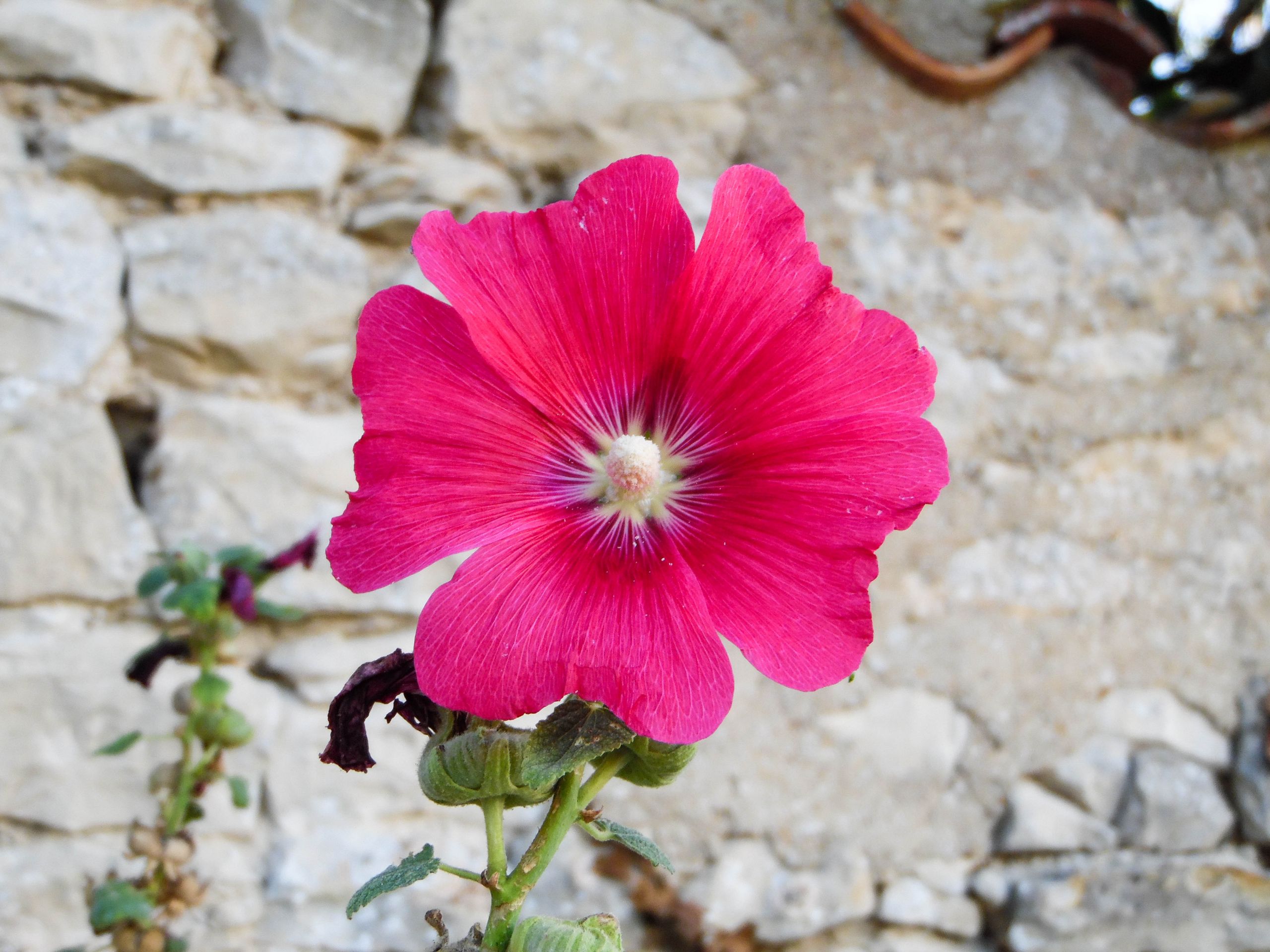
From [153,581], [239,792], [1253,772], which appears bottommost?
[239,792]

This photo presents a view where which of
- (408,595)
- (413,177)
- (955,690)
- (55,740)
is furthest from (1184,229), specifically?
(55,740)

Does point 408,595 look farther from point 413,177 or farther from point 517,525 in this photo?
point 517,525

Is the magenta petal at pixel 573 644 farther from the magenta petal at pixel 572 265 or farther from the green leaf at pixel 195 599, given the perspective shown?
the green leaf at pixel 195 599

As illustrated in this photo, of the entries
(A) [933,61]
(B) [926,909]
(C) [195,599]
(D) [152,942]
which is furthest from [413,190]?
(B) [926,909]

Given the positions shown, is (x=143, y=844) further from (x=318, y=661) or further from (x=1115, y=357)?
(x=1115, y=357)

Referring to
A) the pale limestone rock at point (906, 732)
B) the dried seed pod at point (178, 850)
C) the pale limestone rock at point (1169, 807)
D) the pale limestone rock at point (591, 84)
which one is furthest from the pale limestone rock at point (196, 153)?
the pale limestone rock at point (1169, 807)
